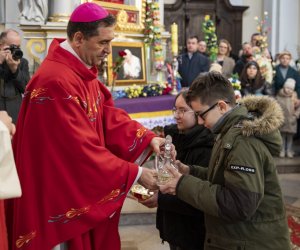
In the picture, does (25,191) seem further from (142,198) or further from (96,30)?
(96,30)

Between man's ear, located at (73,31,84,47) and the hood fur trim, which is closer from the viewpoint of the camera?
the hood fur trim

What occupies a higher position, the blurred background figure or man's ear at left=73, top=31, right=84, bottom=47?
man's ear at left=73, top=31, right=84, bottom=47

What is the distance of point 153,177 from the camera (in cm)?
256

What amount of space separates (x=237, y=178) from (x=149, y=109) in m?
4.87

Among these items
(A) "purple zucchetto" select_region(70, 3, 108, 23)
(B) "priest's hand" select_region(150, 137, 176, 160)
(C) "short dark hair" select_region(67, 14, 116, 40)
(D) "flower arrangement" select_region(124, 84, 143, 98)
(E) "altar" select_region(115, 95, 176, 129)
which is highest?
(A) "purple zucchetto" select_region(70, 3, 108, 23)

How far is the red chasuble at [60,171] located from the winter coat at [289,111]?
5939 millimetres

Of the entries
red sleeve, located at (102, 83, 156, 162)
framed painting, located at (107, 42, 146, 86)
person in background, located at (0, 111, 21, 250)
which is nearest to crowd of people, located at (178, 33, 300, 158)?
framed painting, located at (107, 42, 146, 86)

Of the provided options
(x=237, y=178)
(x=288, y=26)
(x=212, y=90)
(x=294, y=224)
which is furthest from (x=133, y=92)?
(x=288, y=26)

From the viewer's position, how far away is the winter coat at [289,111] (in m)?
8.04

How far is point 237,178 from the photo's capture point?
2.12 meters

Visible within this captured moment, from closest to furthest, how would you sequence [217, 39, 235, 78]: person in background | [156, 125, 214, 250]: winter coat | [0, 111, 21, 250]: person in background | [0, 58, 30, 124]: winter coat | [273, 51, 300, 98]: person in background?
1. [0, 111, 21, 250]: person in background
2. [156, 125, 214, 250]: winter coat
3. [0, 58, 30, 124]: winter coat
4. [273, 51, 300, 98]: person in background
5. [217, 39, 235, 78]: person in background

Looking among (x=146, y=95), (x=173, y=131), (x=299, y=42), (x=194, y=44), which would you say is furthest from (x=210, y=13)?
(x=173, y=131)

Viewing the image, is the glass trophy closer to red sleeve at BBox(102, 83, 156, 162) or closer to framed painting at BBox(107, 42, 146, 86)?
red sleeve at BBox(102, 83, 156, 162)

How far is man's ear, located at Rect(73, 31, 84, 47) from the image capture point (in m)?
2.62
